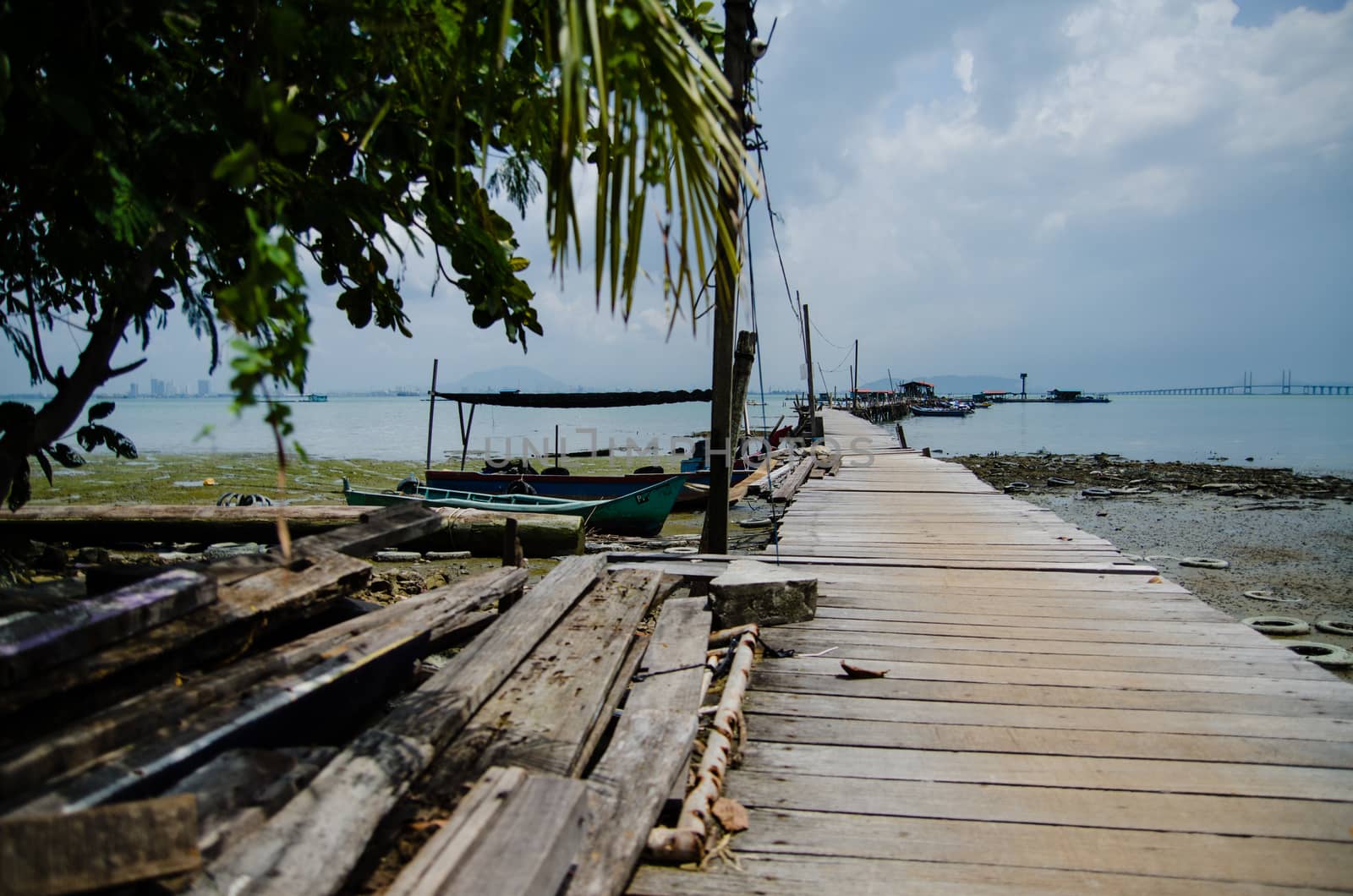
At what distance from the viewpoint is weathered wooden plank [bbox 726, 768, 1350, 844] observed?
7.86ft

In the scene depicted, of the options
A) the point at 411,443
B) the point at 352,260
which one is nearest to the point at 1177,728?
the point at 352,260

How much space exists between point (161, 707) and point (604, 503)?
11.3 metres

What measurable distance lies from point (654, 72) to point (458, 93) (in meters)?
1.00

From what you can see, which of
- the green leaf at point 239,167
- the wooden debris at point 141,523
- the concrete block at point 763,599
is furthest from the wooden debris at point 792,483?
the green leaf at point 239,167

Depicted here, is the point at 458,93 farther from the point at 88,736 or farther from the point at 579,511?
the point at 579,511

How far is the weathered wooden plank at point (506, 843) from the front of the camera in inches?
62.2

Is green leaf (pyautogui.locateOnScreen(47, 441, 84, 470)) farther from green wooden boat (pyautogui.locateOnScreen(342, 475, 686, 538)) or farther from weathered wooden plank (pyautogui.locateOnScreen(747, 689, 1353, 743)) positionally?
green wooden boat (pyautogui.locateOnScreen(342, 475, 686, 538))

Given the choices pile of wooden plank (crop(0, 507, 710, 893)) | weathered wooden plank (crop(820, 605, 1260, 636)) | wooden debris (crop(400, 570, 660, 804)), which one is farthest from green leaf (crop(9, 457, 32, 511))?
weathered wooden plank (crop(820, 605, 1260, 636))

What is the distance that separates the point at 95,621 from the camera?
1.85 metres

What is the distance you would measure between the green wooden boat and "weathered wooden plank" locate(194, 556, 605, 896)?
9.83 metres

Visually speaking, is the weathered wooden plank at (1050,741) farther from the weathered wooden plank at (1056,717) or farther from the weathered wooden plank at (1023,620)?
the weathered wooden plank at (1023,620)

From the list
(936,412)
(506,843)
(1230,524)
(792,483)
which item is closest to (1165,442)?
(936,412)

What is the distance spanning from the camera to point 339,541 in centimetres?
284

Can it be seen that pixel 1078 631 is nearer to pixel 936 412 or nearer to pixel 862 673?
pixel 862 673
